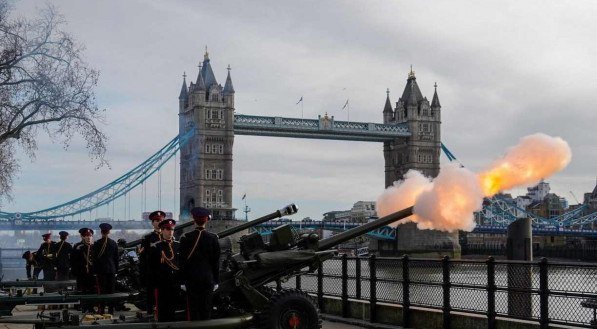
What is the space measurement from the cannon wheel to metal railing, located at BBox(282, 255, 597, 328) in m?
2.61

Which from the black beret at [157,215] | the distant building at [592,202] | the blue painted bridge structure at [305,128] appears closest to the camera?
the black beret at [157,215]


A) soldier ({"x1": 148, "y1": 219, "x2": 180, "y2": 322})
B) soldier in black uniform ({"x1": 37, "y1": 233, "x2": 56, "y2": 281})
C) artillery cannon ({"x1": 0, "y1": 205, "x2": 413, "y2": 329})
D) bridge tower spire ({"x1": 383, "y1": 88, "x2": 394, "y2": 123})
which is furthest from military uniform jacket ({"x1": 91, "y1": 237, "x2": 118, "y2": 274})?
bridge tower spire ({"x1": 383, "y1": 88, "x2": 394, "y2": 123})

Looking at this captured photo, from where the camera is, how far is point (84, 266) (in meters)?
13.8

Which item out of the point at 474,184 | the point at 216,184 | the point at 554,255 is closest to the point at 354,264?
the point at 474,184

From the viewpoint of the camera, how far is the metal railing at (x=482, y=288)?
412 inches

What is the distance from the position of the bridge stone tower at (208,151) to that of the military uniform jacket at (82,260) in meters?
102

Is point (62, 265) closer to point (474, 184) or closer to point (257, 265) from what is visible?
point (257, 265)

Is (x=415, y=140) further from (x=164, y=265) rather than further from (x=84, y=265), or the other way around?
(x=164, y=265)

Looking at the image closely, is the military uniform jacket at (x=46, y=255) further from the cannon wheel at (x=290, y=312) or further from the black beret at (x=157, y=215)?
the cannon wheel at (x=290, y=312)

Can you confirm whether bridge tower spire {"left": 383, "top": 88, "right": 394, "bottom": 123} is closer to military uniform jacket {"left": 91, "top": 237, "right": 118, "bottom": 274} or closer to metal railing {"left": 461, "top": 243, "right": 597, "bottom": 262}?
metal railing {"left": 461, "top": 243, "right": 597, "bottom": 262}

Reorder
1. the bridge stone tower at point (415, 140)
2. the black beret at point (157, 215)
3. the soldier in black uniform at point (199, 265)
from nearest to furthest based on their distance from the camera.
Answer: the soldier in black uniform at point (199, 265)
the black beret at point (157, 215)
the bridge stone tower at point (415, 140)

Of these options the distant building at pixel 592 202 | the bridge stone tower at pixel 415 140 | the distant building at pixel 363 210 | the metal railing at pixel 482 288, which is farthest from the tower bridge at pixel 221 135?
the metal railing at pixel 482 288

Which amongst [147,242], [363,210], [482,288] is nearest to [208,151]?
[363,210]

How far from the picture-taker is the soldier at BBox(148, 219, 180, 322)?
976 centimetres
